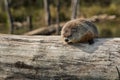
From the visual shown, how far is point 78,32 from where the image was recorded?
7.03 m

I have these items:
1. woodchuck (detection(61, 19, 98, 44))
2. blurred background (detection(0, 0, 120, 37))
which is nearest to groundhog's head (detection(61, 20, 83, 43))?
woodchuck (detection(61, 19, 98, 44))

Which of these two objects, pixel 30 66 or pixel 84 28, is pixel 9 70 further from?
pixel 84 28

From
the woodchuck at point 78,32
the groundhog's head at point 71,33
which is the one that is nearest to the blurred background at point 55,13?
the woodchuck at point 78,32

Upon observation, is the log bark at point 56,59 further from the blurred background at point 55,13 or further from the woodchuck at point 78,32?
the blurred background at point 55,13

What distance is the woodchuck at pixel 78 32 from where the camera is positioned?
6945 mm

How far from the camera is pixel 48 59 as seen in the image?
6.91 metres

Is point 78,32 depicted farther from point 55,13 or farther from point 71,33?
point 55,13

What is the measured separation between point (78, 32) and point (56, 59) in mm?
617

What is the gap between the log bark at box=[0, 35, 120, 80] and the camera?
673cm

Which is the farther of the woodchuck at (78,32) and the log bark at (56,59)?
the woodchuck at (78,32)

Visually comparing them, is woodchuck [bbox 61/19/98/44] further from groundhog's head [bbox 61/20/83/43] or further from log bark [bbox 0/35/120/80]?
log bark [bbox 0/35/120/80]

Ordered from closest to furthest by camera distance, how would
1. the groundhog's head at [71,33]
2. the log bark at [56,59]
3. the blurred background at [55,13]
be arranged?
the log bark at [56,59] < the groundhog's head at [71,33] < the blurred background at [55,13]

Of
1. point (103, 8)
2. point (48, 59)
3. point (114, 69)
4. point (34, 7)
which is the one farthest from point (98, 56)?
point (34, 7)

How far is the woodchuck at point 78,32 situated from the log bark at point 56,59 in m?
0.11
